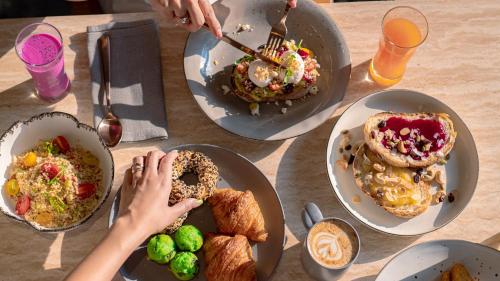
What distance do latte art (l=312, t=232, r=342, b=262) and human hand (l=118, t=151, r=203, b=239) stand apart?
373mm

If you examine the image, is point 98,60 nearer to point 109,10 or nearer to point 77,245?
point 109,10

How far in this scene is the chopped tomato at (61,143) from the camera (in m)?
1.71

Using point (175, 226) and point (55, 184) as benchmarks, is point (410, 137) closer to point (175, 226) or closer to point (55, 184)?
point (175, 226)

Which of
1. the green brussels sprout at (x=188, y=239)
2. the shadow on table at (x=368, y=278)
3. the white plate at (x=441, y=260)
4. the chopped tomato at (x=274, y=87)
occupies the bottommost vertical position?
the shadow on table at (x=368, y=278)

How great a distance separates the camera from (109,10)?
2152mm

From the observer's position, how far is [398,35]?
192 centimetres

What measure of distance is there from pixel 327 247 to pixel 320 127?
498mm

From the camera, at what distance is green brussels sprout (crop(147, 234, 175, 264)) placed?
158cm

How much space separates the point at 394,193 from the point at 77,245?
3.35 feet

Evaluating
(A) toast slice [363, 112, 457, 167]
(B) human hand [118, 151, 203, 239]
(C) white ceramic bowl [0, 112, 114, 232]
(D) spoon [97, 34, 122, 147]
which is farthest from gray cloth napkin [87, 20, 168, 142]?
(A) toast slice [363, 112, 457, 167]

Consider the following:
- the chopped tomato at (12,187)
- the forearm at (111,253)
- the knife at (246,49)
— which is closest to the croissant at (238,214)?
the forearm at (111,253)

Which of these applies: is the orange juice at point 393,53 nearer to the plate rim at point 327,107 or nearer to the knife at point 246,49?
the plate rim at point 327,107

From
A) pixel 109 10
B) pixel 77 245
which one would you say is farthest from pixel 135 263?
pixel 109 10

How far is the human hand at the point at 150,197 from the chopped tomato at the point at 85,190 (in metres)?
0.12
